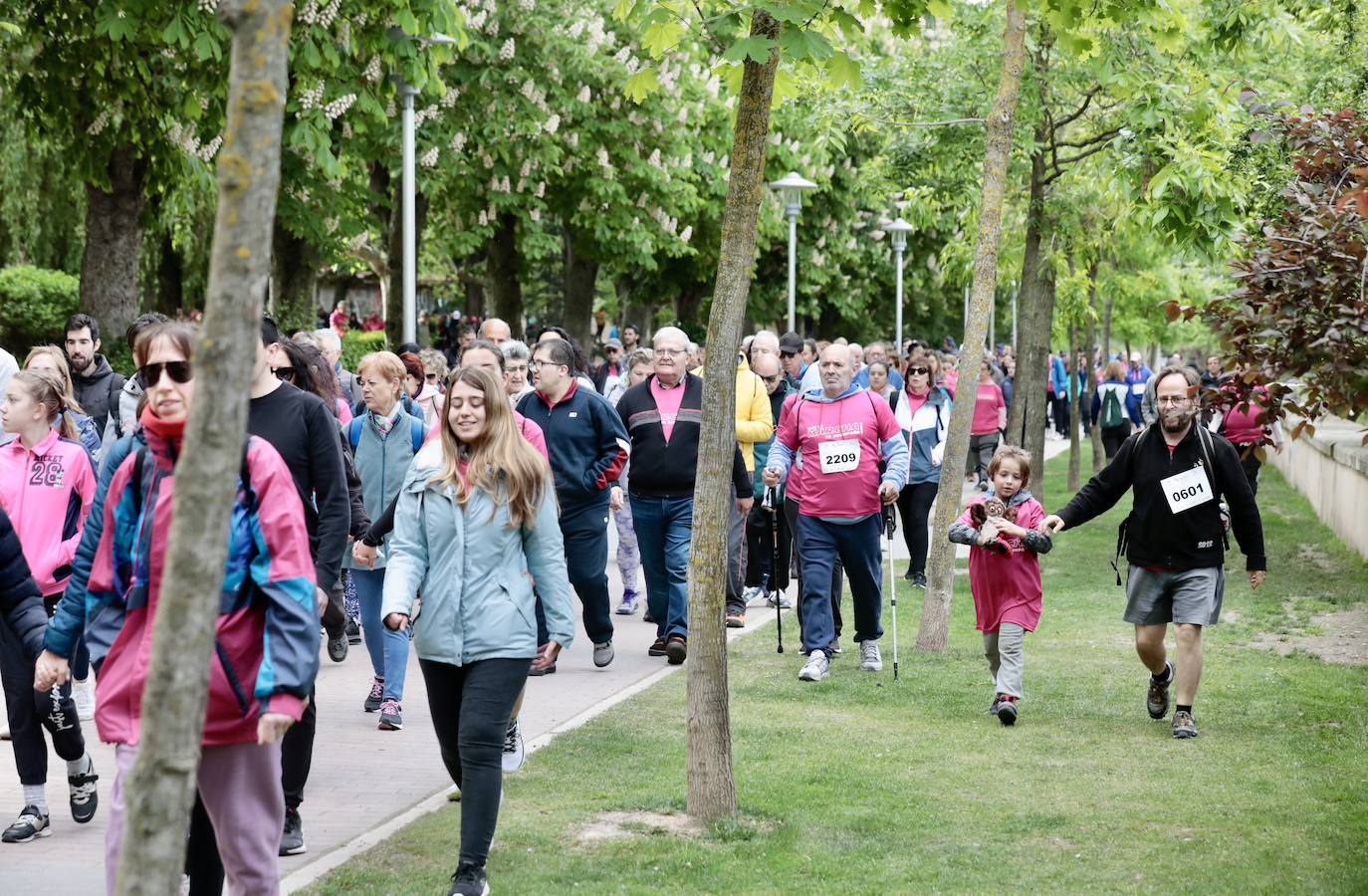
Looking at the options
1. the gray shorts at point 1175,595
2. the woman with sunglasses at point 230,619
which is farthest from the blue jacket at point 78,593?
the gray shorts at point 1175,595

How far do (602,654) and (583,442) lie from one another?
52.5 inches

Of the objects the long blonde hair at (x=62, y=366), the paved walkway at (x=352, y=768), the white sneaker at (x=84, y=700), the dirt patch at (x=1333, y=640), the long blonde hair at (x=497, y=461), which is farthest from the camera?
the dirt patch at (x=1333, y=640)

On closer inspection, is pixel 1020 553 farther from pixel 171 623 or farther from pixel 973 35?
pixel 973 35

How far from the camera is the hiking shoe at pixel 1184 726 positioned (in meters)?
8.73

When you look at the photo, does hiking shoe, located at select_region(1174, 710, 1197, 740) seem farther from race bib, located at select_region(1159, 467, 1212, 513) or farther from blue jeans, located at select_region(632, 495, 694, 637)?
blue jeans, located at select_region(632, 495, 694, 637)

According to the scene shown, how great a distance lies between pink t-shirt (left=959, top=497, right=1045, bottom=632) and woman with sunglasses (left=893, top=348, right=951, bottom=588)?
537 cm

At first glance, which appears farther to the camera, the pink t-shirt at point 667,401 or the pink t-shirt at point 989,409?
the pink t-shirt at point 989,409

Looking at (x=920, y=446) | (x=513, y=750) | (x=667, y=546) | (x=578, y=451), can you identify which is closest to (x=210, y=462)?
(x=513, y=750)

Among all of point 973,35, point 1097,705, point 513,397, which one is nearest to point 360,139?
point 973,35

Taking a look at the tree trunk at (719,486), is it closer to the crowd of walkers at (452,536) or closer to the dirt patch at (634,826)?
the dirt patch at (634,826)

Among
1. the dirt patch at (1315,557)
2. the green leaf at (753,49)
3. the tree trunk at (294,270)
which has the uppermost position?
the tree trunk at (294,270)

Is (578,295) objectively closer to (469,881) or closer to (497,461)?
(497,461)

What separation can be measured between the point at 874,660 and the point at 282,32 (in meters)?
8.02

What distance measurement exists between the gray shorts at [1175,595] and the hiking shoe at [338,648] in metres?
4.74
